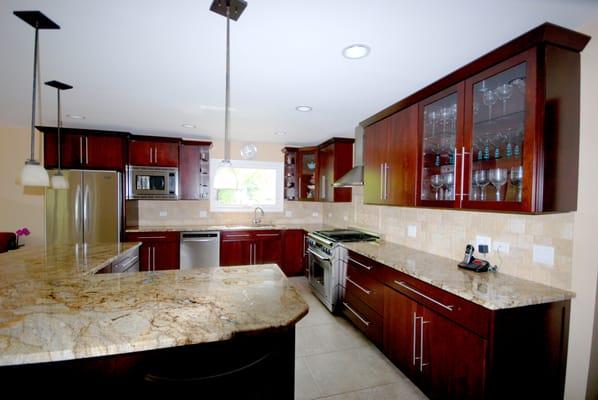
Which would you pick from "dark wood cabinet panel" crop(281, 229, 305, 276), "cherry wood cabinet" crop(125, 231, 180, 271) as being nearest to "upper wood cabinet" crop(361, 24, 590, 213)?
"dark wood cabinet panel" crop(281, 229, 305, 276)

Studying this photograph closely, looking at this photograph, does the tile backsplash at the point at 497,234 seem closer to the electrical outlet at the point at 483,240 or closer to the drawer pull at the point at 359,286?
the electrical outlet at the point at 483,240

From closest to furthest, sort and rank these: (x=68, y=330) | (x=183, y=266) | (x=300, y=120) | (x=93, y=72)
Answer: (x=68, y=330)
(x=93, y=72)
(x=300, y=120)
(x=183, y=266)

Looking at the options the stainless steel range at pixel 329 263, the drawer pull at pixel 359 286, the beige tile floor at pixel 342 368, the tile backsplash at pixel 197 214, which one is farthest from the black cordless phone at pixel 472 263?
the tile backsplash at pixel 197 214

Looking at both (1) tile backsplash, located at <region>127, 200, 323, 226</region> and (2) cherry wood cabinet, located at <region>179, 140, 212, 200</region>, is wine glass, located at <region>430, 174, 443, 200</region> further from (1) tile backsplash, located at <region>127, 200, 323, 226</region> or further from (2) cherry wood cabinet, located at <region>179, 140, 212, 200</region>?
(2) cherry wood cabinet, located at <region>179, 140, 212, 200</region>

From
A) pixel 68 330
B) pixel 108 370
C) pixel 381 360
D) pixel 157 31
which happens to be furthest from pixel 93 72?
pixel 381 360

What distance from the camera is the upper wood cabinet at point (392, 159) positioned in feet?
7.80

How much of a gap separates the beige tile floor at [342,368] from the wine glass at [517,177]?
158cm

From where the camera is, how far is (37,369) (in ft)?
3.36

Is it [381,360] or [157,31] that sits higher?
[157,31]

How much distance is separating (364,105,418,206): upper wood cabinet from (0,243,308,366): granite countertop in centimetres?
141

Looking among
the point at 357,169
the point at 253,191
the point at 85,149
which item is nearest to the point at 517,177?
the point at 357,169

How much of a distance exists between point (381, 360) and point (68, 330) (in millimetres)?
2303

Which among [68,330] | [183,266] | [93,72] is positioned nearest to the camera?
[68,330]

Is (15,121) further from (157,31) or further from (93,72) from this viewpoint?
(157,31)
